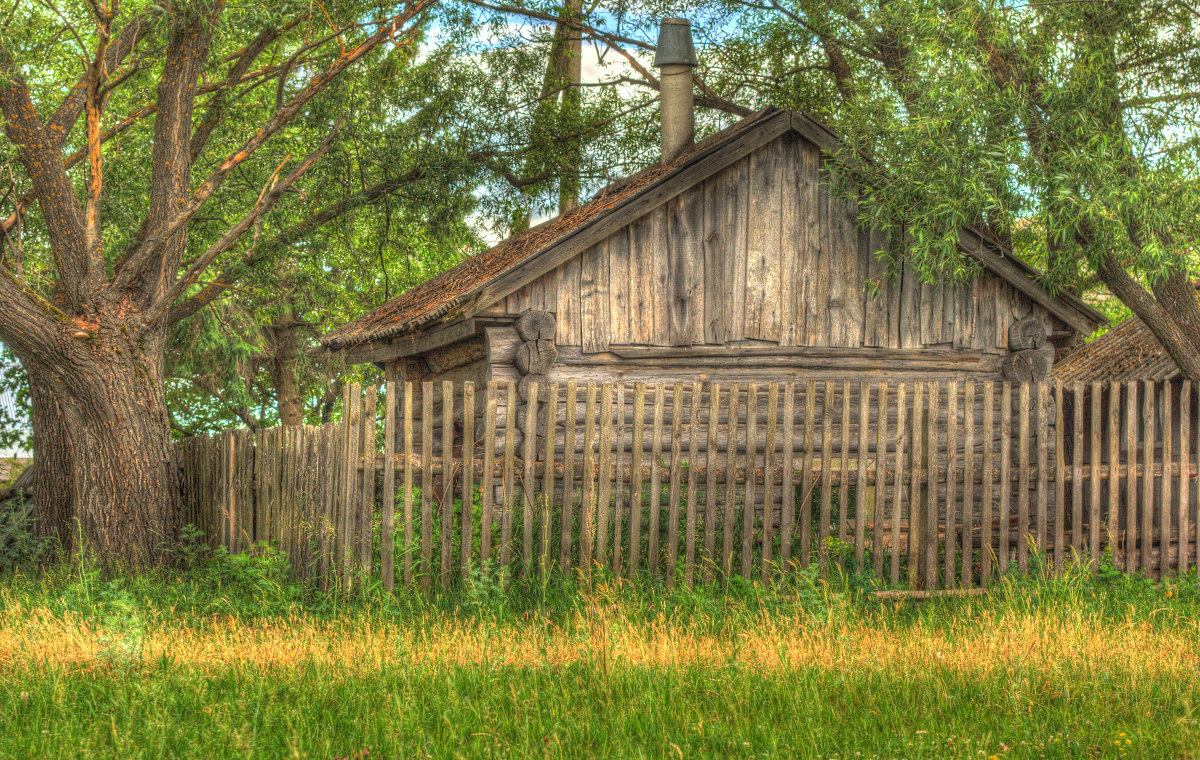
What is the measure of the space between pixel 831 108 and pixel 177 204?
33.3 ft

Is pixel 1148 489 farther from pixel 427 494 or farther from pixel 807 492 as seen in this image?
pixel 427 494

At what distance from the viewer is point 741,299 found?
10531 mm

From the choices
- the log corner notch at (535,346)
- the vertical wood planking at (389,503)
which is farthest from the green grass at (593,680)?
the log corner notch at (535,346)

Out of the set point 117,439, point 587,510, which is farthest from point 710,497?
point 117,439

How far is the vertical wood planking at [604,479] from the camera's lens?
722cm

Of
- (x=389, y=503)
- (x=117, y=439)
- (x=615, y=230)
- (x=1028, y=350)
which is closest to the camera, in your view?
(x=389, y=503)

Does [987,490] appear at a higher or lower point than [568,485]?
lower

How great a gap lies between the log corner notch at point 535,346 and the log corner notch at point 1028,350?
17.6 feet

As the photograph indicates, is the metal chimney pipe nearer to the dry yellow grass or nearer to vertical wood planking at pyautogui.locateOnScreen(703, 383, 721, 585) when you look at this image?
vertical wood planking at pyautogui.locateOnScreen(703, 383, 721, 585)

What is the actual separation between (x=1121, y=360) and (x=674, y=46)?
7696mm

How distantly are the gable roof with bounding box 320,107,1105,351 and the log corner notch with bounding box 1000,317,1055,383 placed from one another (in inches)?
11.4

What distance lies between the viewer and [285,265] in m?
14.9

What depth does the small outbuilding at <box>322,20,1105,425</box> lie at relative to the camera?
9.80 metres

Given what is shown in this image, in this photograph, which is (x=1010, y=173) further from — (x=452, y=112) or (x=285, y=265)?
(x=285, y=265)
